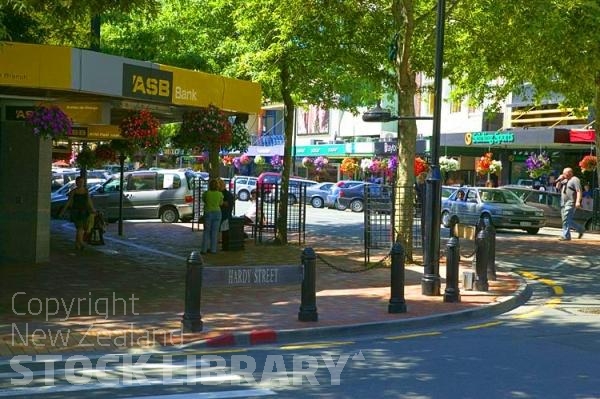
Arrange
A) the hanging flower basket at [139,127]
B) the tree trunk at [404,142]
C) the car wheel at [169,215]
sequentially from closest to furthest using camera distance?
the hanging flower basket at [139,127], the tree trunk at [404,142], the car wheel at [169,215]

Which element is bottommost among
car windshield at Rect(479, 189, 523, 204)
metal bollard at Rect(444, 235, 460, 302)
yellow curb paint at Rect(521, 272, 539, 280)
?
yellow curb paint at Rect(521, 272, 539, 280)

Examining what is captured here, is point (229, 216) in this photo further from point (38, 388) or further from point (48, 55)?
point (38, 388)

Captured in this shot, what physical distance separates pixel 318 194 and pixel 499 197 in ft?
53.8

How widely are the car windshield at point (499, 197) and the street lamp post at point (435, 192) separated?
48.2ft

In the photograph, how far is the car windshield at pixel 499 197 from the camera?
85.8 ft

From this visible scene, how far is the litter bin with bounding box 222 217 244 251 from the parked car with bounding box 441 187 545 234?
8.44 m

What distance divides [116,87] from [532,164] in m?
24.0

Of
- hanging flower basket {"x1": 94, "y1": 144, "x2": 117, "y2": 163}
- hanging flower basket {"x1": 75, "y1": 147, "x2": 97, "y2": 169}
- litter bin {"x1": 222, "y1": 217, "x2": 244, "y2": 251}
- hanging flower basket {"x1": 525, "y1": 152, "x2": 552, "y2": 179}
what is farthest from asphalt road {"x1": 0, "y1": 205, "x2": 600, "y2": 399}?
hanging flower basket {"x1": 525, "y1": 152, "x2": 552, "y2": 179}

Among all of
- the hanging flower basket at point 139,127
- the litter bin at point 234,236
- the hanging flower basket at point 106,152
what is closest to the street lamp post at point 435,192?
the hanging flower basket at point 139,127

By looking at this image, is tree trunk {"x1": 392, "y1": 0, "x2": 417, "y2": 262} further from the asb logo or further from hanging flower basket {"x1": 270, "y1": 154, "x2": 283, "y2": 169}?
hanging flower basket {"x1": 270, "y1": 154, "x2": 283, "y2": 169}

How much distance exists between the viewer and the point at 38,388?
6.63 m

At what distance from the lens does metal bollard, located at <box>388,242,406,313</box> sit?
10500 millimetres

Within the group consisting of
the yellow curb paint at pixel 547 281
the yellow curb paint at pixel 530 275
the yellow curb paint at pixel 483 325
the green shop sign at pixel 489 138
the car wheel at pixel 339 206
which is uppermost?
the green shop sign at pixel 489 138

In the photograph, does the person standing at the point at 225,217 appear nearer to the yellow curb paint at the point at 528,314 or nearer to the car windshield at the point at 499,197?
the yellow curb paint at the point at 528,314
